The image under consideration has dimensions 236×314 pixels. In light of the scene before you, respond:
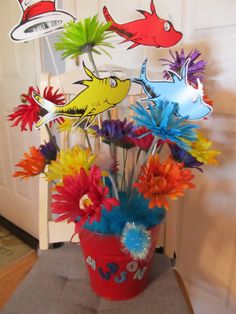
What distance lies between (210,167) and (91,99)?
488 mm

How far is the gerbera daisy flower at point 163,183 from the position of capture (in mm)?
394

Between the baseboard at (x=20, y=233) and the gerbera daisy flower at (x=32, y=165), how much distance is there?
1172 mm

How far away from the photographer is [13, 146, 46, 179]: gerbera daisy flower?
1.60ft

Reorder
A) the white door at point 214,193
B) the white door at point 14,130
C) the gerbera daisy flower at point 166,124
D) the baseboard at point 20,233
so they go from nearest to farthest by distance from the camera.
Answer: the gerbera daisy flower at point 166,124, the white door at point 214,193, the white door at point 14,130, the baseboard at point 20,233

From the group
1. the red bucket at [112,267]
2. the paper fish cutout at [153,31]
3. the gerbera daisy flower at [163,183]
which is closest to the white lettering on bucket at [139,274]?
the red bucket at [112,267]

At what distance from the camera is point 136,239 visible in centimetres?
43

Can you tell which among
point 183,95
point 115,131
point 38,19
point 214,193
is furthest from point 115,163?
point 214,193

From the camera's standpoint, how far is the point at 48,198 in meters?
0.69

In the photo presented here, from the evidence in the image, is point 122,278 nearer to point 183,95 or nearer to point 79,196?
point 79,196

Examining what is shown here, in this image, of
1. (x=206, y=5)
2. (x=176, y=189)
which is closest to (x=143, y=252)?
(x=176, y=189)

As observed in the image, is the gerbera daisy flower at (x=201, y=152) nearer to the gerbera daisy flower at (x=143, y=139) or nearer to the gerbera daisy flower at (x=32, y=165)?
the gerbera daisy flower at (x=143, y=139)

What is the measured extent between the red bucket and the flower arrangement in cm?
2

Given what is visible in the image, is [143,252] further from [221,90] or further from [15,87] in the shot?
[15,87]

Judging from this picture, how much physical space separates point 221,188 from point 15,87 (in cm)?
115
